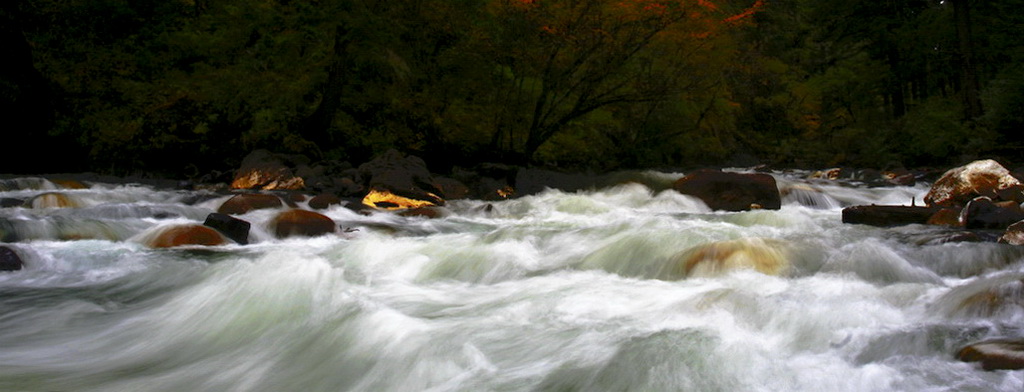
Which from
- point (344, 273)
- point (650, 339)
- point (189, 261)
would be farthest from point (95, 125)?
point (650, 339)

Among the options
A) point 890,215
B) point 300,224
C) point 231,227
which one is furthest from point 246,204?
point 890,215

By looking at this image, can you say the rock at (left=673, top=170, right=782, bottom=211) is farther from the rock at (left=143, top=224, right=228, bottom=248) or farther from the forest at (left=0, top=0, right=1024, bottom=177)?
the rock at (left=143, top=224, right=228, bottom=248)

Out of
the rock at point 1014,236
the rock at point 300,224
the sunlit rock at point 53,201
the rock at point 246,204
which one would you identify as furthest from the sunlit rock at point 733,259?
the sunlit rock at point 53,201

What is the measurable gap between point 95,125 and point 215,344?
1236cm

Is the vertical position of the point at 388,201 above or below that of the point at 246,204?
below

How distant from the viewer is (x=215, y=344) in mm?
4629

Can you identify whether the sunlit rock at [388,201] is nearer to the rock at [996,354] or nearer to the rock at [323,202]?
the rock at [323,202]

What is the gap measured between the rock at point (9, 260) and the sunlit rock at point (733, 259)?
18.8 ft

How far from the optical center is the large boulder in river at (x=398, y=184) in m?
11.4

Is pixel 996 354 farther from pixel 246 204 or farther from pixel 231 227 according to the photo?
pixel 246 204

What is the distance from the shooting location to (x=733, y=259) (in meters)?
5.80

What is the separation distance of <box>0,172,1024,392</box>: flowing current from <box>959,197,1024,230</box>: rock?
610mm

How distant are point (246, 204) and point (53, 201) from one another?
2571 millimetres

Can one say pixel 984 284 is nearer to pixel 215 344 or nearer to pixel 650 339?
pixel 650 339
